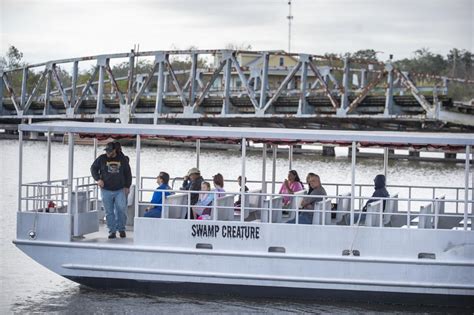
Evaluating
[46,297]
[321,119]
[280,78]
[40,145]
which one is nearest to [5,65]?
[280,78]

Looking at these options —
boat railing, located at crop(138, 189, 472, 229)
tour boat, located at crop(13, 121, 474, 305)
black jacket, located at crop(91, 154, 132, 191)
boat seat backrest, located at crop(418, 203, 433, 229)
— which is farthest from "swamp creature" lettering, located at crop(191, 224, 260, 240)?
boat seat backrest, located at crop(418, 203, 433, 229)

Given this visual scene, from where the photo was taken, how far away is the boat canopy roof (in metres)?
17.0

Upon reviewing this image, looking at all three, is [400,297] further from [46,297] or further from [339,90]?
→ [339,90]

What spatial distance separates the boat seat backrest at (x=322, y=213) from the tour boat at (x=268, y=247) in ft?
0.07

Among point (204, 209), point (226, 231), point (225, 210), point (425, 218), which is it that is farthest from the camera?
point (425, 218)

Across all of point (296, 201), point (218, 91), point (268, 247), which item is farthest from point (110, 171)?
point (218, 91)

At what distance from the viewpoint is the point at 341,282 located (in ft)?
55.9

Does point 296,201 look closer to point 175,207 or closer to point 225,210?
point 225,210

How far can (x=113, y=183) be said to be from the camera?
1809 cm

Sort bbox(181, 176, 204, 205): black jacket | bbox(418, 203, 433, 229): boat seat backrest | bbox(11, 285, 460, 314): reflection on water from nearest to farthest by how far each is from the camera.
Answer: bbox(11, 285, 460, 314): reflection on water < bbox(418, 203, 433, 229): boat seat backrest < bbox(181, 176, 204, 205): black jacket

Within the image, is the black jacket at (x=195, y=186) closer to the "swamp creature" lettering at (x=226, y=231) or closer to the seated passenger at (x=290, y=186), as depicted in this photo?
the "swamp creature" lettering at (x=226, y=231)

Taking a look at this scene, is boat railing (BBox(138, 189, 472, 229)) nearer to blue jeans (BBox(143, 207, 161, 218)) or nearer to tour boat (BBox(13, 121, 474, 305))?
tour boat (BBox(13, 121, 474, 305))

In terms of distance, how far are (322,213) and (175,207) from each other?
2370 millimetres

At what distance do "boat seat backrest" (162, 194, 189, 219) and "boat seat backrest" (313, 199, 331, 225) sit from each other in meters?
2.12
